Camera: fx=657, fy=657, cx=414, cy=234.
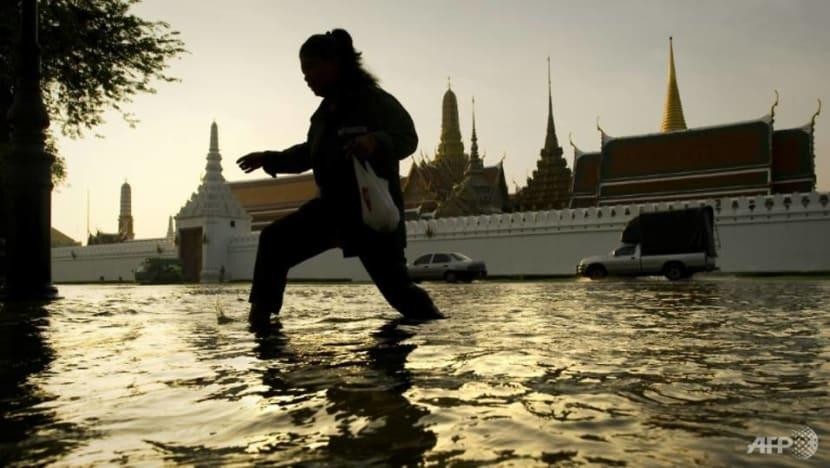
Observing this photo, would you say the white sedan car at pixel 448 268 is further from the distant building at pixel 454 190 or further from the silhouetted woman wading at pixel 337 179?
the silhouetted woman wading at pixel 337 179

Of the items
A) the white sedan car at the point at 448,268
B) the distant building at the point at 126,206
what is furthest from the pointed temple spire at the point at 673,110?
the distant building at the point at 126,206

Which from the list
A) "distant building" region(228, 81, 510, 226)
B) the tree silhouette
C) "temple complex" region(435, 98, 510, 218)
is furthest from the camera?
"distant building" region(228, 81, 510, 226)

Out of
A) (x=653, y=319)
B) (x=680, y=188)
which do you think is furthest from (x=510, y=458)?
(x=680, y=188)

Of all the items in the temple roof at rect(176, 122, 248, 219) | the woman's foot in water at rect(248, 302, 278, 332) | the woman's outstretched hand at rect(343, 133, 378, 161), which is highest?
the temple roof at rect(176, 122, 248, 219)

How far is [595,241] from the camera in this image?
2647 centimetres

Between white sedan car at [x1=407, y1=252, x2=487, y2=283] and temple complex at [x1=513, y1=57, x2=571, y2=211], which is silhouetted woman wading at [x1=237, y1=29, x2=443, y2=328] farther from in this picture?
temple complex at [x1=513, y1=57, x2=571, y2=211]

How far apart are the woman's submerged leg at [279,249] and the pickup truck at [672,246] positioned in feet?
53.7

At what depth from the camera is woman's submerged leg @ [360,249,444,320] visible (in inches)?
141

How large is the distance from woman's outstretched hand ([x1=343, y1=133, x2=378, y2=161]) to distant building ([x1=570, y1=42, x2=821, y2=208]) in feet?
95.8

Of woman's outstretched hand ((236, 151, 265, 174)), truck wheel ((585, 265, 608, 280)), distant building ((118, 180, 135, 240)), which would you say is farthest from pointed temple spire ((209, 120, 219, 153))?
distant building ((118, 180, 135, 240))

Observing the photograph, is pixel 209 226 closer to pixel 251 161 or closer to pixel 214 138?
pixel 214 138

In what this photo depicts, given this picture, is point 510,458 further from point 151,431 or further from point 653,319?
point 653,319

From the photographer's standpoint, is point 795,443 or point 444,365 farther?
point 444,365

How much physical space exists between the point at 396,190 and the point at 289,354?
1.38 m
